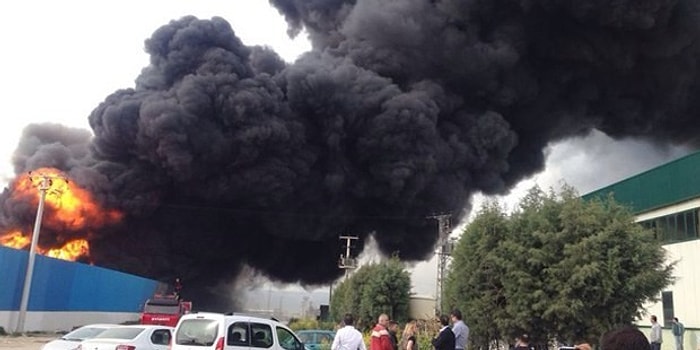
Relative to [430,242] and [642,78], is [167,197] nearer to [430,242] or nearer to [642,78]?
[430,242]

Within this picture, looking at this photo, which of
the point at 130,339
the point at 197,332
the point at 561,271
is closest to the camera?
the point at 197,332

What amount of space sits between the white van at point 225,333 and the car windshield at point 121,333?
347 cm

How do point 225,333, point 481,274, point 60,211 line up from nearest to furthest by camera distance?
1. point 225,333
2. point 481,274
3. point 60,211

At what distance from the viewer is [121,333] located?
48.3ft

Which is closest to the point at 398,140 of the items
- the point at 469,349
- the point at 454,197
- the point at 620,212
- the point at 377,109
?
the point at 377,109

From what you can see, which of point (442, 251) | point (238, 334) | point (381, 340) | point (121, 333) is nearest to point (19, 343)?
point (121, 333)

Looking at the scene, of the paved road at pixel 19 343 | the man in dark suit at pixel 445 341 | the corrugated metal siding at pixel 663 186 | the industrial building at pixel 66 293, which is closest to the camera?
the man in dark suit at pixel 445 341

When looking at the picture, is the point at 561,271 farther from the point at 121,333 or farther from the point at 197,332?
the point at 121,333

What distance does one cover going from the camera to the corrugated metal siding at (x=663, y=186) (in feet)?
72.4

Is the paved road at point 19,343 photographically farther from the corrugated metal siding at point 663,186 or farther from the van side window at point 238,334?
the corrugated metal siding at point 663,186

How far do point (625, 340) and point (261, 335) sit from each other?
929cm

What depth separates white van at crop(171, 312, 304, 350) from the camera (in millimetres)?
11258

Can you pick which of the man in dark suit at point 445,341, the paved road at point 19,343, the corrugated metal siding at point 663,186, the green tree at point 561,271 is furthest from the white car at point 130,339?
the corrugated metal siding at point 663,186

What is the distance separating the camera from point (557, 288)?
1537 cm
